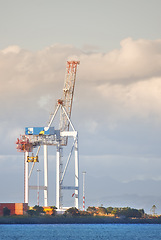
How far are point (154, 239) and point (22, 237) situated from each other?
3484 centimetres

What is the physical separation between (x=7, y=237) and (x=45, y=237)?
33.0ft

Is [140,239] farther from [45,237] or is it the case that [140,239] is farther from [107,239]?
[45,237]

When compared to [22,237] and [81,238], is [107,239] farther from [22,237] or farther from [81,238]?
[22,237]

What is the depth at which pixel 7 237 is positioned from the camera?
194m

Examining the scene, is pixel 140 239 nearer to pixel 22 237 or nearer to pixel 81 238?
pixel 81 238

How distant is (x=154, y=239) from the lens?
19938cm

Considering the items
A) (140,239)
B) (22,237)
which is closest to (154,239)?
(140,239)

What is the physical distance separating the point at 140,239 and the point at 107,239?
8885 millimetres

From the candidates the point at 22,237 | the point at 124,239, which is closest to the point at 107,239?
the point at 124,239

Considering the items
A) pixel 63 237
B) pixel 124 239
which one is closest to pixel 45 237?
pixel 63 237

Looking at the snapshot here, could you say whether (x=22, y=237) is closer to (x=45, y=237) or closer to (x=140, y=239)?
(x=45, y=237)

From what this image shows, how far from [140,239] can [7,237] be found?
3485 cm

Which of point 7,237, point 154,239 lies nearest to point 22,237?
point 7,237

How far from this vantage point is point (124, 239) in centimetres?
19762
